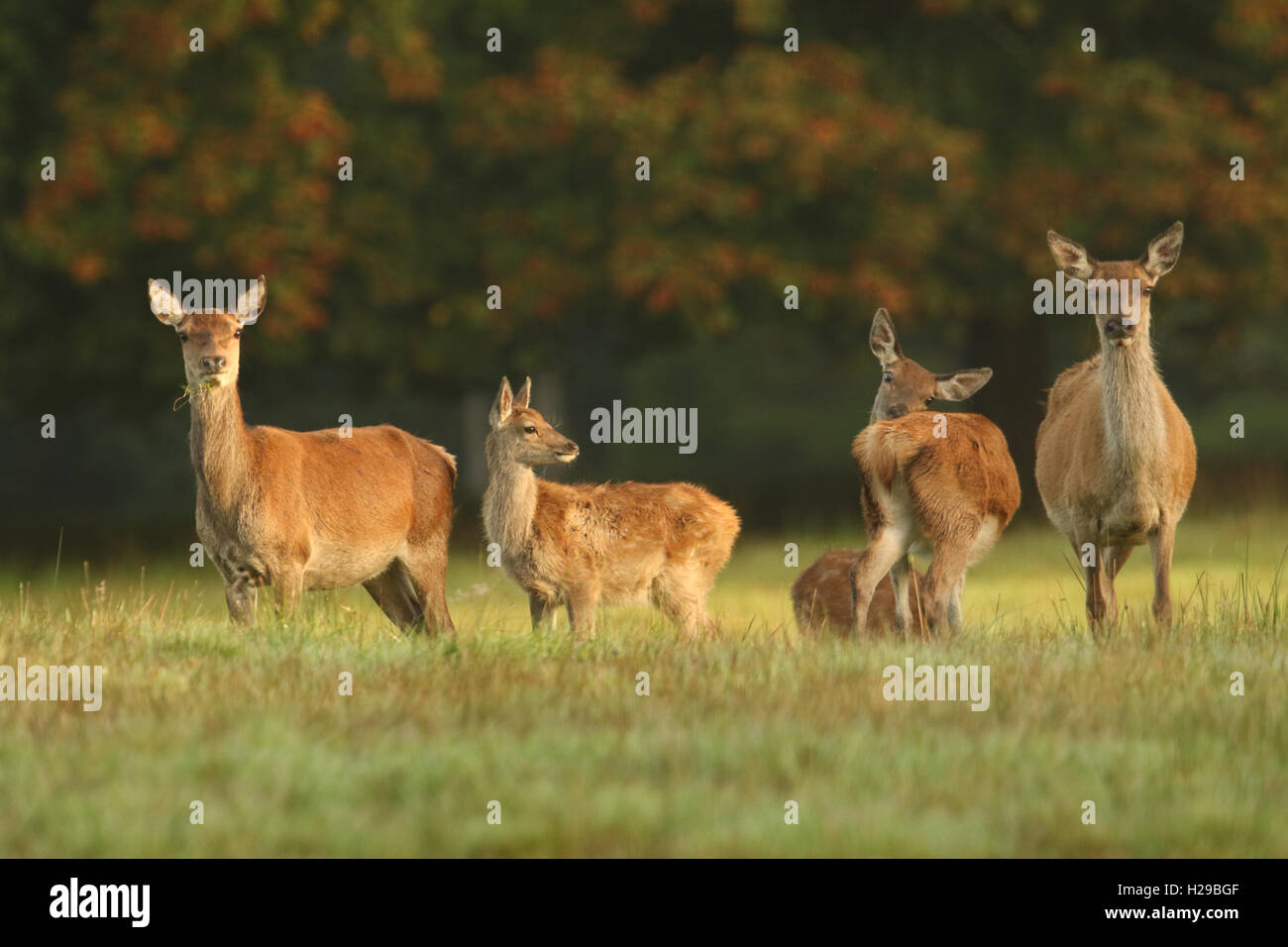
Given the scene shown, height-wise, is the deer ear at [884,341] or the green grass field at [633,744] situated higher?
the deer ear at [884,341]

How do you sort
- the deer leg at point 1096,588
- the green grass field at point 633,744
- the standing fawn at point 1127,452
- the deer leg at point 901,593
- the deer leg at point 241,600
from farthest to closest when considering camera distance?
the deer leg at point 901,593 → the deer leg at point 241,600 → the deer leg at point 1096,588 → the standing fawn at point 1127,452 → the green grass field at point 633,744

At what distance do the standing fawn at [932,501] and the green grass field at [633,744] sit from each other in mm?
364

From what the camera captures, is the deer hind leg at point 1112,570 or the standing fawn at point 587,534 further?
the standing fawn at point 587,534

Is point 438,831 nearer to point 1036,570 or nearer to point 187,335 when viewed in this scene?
point 187,335

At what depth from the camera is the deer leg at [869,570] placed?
9828 millimetres

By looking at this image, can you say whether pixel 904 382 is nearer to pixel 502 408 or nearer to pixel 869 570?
pixel 869 570

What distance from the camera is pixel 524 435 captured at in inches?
431

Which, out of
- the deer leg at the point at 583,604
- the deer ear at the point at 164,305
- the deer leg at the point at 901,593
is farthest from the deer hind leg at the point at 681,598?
the deer ear at the point at 164,305

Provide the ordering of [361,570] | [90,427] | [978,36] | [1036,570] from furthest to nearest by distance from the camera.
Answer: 1. [90,427]
2. [978,36]
3. [1036,570]
4. [361,570]

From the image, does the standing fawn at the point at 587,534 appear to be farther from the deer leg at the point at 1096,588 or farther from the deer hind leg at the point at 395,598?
the deer leg at the point at 1096,588

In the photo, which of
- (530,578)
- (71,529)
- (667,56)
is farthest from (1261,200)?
(71,529)

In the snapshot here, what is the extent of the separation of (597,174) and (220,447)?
8.81m

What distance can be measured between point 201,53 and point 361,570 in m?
8.73

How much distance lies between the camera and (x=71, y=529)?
20.8 m
